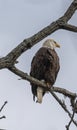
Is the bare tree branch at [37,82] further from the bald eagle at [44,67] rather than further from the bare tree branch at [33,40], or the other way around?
the bald eagle at [44,67]

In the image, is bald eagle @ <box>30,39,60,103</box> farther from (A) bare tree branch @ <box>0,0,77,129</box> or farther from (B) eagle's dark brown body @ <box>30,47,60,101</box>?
(A) bare tree branch @ <box>0,0,77,129</box>

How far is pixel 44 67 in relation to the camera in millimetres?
8578

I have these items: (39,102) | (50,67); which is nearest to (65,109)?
(39,102)

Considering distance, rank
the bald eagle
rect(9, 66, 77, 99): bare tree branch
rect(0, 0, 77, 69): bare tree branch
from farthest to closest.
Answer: the bald eagle, rect(9, 66, 77, 99): bare tree branch, rect(0, 0, 77, 69): bare tree branch

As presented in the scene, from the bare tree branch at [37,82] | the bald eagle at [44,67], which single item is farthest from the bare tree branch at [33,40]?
the bald eagle at [44,67]

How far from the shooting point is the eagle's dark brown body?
8523 mm

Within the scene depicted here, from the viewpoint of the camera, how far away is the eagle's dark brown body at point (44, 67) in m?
8.52

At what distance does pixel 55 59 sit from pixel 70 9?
15.0 ft

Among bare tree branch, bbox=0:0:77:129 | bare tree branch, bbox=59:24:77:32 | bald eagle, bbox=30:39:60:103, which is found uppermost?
bare tree branch, bbox=0:0:77:129

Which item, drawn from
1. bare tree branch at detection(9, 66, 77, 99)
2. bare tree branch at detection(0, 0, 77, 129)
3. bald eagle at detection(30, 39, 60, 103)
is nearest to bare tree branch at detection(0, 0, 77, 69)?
bare tree branch at detection(0, 0, 77, 129)

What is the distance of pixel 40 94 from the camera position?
801cm

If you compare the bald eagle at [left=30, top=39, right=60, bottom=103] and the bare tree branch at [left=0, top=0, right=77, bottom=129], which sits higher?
the bare tree branch at [left=0, top=0, right=77, bottom=129]

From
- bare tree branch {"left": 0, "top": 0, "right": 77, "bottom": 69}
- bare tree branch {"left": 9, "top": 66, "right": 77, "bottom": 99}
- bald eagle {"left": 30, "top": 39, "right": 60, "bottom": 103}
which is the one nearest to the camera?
bare tree branch {"left": 0, "top": 0, "right": 77, "bottom": 69}

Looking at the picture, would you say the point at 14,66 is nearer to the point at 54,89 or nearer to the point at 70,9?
the point at 70,9
